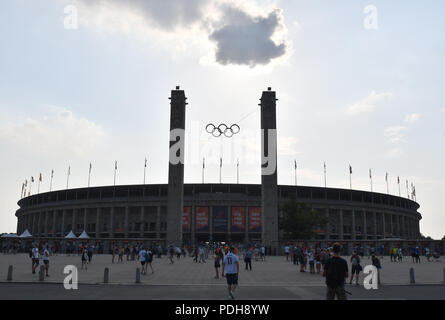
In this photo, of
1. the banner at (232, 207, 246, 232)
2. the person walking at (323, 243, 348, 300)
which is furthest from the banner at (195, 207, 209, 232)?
the person walking at (323, 243, 348, 300)

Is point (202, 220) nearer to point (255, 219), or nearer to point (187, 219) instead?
point (187, 219)

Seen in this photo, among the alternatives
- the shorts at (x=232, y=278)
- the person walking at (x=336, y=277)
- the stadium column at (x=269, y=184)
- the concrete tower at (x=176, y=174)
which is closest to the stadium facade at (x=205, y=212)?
the concrete tower at (x=176, y=174)

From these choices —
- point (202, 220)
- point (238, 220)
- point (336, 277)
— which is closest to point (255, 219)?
point (238, 220)

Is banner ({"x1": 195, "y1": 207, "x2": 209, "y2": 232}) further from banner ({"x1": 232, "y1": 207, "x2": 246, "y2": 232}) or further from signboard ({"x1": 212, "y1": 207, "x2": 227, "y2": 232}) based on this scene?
banner ({"x1": 232, "y1": 207, "x2": 246, "y2": 232})

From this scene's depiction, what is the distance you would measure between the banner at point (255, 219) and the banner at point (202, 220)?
9891 mm

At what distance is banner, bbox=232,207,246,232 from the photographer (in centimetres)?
9044

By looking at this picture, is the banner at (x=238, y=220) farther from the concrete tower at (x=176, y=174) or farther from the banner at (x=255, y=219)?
the concrete tower at (x=176, y=174)

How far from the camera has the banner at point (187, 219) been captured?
9125cm

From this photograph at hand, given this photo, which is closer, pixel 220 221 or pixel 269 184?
pixel 269 184

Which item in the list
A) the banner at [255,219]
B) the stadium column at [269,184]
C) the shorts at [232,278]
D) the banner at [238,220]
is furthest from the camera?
the banner at [238,220]

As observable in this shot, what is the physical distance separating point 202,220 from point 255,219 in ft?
39.1

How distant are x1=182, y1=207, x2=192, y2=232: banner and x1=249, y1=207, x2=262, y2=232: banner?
13.7m

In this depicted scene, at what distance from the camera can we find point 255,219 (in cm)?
8988

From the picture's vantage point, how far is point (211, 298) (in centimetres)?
1525
